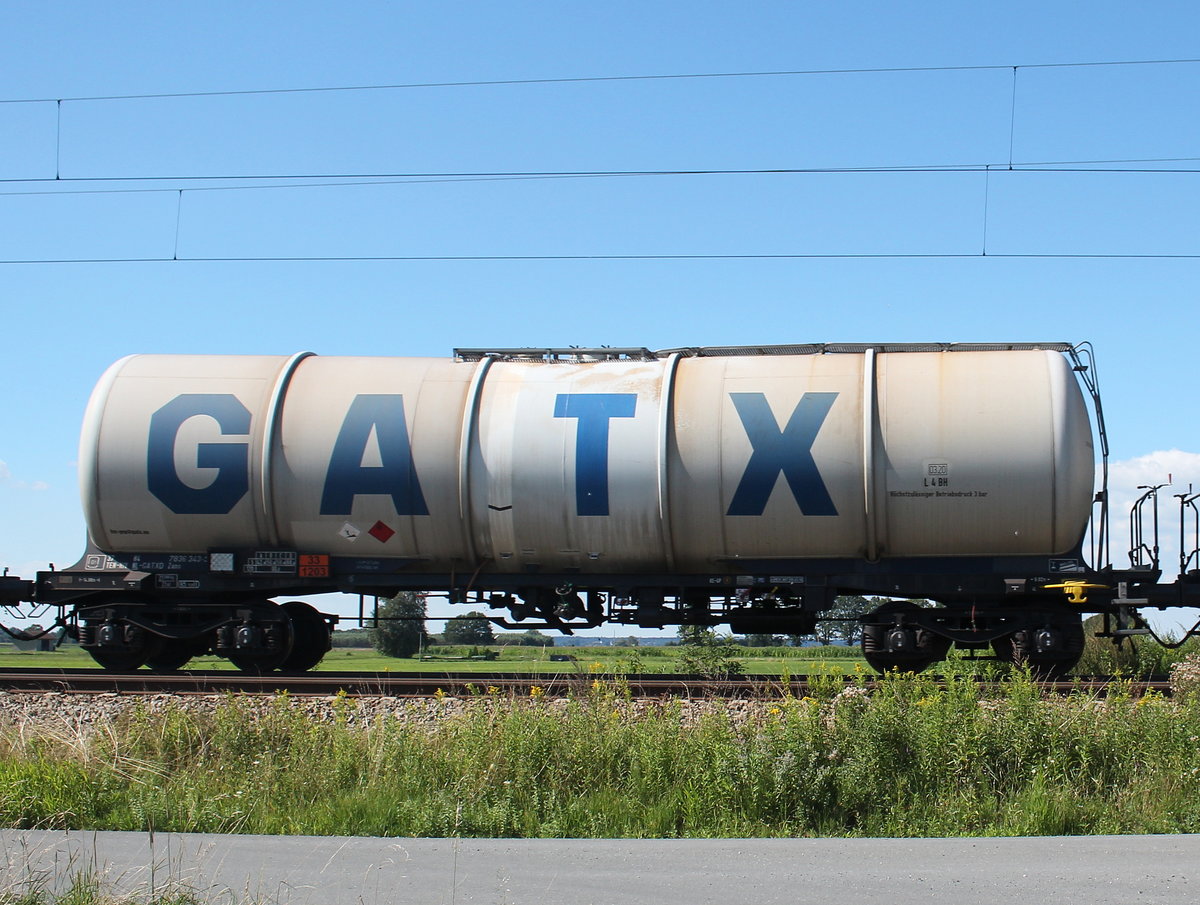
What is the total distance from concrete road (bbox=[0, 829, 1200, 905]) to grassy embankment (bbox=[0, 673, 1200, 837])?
0.73m

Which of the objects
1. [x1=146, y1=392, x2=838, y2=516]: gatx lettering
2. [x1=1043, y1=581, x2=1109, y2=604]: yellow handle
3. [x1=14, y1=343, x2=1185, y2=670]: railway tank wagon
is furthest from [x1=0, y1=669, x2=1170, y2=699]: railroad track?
→ [x1=146, y1=392, x2=838, y2=516]: gatx lettering

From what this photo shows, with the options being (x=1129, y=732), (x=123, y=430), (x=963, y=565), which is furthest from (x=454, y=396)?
(x=1129, y=732)

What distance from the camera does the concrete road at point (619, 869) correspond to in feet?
18.9

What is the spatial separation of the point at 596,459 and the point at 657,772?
5.63 metres

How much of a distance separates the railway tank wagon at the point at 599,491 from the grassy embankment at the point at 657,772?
12.3 ft

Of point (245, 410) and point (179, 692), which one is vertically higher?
point (245, 410)

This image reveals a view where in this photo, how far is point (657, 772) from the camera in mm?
8648

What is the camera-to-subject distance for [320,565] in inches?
569

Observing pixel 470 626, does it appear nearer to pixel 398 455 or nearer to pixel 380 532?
pixel 380 532

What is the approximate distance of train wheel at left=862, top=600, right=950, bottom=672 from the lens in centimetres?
1387

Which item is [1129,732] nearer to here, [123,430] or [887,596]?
[887,596]

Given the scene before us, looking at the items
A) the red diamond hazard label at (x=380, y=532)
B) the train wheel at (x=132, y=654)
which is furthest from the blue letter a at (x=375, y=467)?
the train wheel at (x=132, y=654)

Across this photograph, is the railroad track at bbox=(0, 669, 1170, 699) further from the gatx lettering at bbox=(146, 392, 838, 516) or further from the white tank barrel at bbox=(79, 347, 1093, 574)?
the gatx lettering at bbox=(146, 392, 838, 516)

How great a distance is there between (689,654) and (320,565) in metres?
5.31
